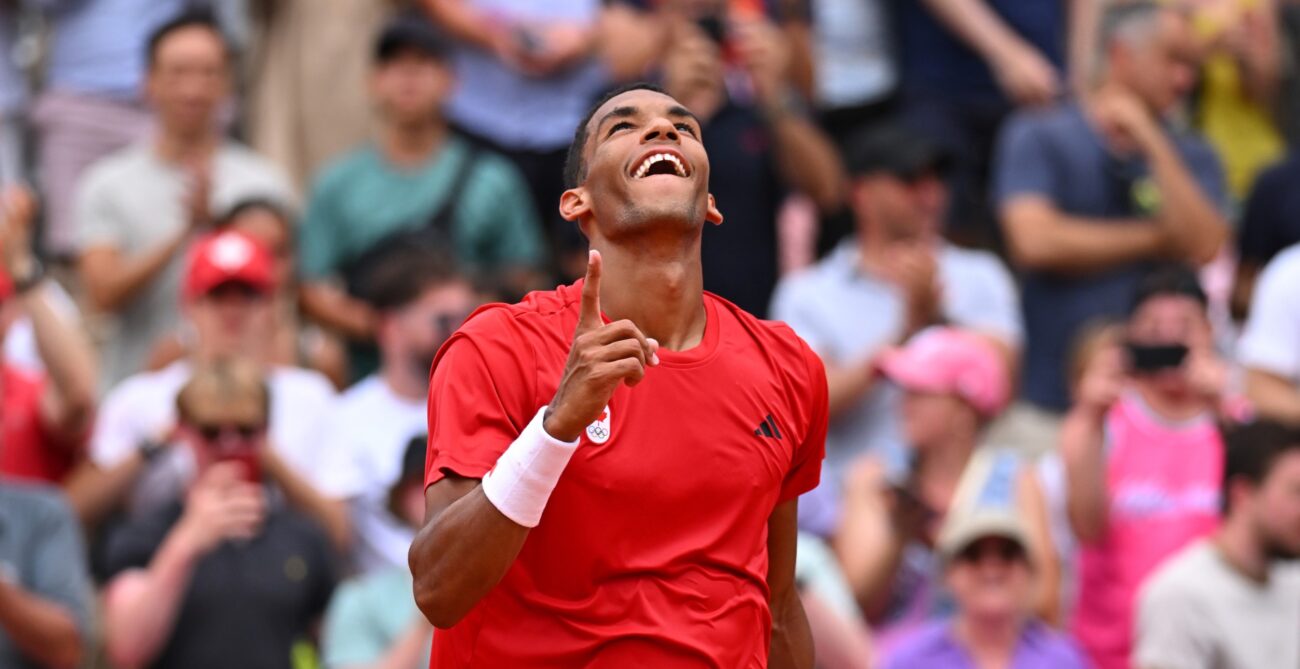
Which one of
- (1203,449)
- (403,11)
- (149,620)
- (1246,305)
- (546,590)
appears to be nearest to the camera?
(546,590)

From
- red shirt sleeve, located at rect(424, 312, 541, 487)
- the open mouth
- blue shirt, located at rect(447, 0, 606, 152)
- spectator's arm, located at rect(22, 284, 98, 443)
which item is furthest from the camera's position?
blue shirt, located at rect(447, 0, 606, 152)

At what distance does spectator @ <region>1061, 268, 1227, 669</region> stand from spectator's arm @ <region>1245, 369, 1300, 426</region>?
47cm

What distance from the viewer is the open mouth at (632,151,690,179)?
13.7ft

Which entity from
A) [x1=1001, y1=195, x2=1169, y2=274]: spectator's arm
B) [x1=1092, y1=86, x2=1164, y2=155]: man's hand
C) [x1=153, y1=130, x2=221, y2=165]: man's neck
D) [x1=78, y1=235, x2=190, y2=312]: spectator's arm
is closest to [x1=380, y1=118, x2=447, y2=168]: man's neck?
[x1=153, y1=130, x2=221, y2=165]: man's neck

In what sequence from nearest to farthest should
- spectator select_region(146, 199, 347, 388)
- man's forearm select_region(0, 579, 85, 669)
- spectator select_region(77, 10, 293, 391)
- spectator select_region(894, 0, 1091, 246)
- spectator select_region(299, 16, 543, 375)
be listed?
man's forearm select_region(0, 579, 85, 669)
spectator select_region(146, 199, 347, 388)
spectator select_region(77, 10, 293, 391)
spectator select_region(299, 16, 543, 375)
spectator select_region(894, 0, 1091, 246)

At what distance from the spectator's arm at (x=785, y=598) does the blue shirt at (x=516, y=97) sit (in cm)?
577

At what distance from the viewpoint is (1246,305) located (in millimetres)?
9727

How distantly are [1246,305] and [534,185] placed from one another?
10.7ft

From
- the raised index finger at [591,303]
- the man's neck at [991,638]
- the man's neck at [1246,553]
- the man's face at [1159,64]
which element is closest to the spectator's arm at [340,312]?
the man's neck at [991,638]

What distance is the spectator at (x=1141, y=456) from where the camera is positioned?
26.1 feet

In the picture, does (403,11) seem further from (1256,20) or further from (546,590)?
(546,590)

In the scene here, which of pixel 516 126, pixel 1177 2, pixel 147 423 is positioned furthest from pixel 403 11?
pixel 1177 2

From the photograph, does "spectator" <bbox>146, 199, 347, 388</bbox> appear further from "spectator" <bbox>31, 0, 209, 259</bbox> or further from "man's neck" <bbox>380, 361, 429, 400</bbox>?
"spectator" <bbox>31, 0, 209, 259</bbox>

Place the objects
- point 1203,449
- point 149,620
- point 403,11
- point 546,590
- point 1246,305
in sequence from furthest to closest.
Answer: point 403,11 < point 1246,305 < point 1203,449 < point 149,620 < point 546,590
